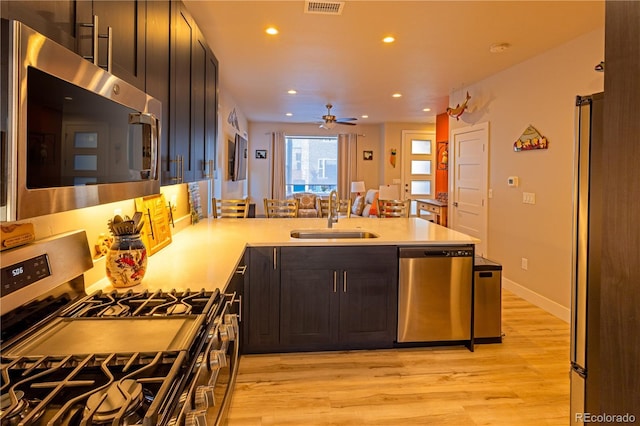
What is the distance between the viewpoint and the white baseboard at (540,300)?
3.99m

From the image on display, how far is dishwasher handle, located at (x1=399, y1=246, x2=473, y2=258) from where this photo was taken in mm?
3062

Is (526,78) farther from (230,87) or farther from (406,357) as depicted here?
(230,87)

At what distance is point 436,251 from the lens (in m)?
3.07

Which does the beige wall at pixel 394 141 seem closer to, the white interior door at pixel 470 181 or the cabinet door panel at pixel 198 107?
the white interior door at pixel 470 181

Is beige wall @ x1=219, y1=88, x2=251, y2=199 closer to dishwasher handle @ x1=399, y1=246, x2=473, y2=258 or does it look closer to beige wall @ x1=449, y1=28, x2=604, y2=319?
dishwasher handle @ x1=399, y1=246, x2=473, y2=258

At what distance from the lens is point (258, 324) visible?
304cm

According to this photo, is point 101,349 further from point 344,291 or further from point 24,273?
point 344,291

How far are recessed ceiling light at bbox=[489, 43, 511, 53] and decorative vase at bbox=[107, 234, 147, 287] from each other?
3734 mm

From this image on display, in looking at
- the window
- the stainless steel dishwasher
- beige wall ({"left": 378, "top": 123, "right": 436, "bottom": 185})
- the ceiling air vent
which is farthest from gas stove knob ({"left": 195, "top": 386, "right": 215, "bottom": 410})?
the window

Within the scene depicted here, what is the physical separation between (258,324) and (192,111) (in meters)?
1.57

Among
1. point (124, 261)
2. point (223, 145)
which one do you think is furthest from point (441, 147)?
point (124, 261)

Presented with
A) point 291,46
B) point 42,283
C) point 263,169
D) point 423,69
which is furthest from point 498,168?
point 263,169

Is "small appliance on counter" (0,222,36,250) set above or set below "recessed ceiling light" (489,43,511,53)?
below

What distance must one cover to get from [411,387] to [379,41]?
119 inches
